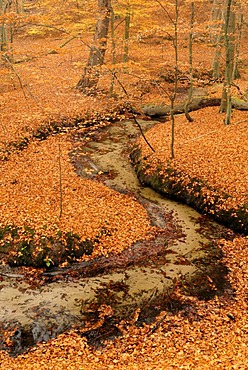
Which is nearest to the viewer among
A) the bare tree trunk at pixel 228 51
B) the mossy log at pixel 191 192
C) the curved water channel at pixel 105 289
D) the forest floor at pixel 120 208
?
the forest floor at pixel 120 208

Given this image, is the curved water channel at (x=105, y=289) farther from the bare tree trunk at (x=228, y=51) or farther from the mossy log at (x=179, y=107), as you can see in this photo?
the mossy log at (x=179, y=107)

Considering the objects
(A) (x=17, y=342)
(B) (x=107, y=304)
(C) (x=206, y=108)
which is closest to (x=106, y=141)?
(C) (x=206, y=108)

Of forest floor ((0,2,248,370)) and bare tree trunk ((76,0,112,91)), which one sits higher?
bare tree trunk ((76,0,112,91))

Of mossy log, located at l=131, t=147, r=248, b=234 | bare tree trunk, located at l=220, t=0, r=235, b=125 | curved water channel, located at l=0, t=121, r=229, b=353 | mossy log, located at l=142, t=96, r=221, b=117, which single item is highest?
bare tree trunk, located at l=220, t=0, r=235, b=125

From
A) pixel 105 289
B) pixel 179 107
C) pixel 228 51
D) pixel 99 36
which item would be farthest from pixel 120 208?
pixel 99 36

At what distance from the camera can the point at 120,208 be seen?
11836 millimetres

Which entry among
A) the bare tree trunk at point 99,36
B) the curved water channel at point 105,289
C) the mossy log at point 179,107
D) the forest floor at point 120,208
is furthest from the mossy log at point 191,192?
the bare tree trunk at point 99,36

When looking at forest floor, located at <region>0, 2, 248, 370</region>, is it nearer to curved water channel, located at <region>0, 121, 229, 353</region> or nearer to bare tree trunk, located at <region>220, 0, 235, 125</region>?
curved water channel, located at <region>0, 121, 229, 353</region>

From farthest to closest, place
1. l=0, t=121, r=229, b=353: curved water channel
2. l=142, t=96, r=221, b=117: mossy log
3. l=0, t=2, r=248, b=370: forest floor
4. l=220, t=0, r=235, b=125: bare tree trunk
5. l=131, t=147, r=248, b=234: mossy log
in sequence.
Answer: l=142, t=96, r=221, b=117: mossy log
l=220, t=0, r=235, b=125: bare tree trunk
l=131, t=147, r=248, b=234: mossy log
l=0, t=121, r=229, b=353: curved water channel
l=0, t=2, r=248, b=370: forest floor

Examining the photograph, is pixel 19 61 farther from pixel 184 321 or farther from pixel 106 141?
pixel 184 321

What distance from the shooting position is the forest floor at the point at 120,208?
6.66 meters

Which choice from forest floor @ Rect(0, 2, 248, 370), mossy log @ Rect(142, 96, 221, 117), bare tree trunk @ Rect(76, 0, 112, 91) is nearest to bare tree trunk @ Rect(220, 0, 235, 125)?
forest floor @ Rect(0, 2, 248, 370)

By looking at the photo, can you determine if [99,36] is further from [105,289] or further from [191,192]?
[105,289]

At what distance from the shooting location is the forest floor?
666 cm
